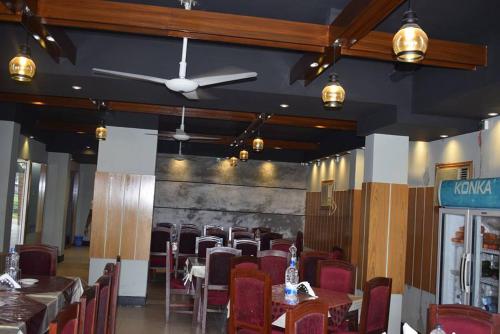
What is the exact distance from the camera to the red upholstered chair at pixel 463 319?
3375 mm

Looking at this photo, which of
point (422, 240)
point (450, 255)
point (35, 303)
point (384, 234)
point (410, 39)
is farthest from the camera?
point (422, 240)

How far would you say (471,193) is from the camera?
16.5 ft

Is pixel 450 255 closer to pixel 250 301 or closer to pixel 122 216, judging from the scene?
pixel 250 301

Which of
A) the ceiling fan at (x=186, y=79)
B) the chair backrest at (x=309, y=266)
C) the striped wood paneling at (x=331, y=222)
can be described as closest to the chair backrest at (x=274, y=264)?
the chair backrest at (x=309, y=266)

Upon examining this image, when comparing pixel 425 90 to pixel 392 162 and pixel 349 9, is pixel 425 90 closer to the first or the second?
pixel 392 162

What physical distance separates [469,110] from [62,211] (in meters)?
9.47

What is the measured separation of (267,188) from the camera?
13195mm

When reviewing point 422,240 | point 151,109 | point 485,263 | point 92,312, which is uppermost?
point 151,109

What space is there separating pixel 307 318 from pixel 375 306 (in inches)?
55.6

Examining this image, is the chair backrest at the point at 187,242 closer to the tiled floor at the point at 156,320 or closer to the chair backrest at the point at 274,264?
the tiled floor at the point at 156,320

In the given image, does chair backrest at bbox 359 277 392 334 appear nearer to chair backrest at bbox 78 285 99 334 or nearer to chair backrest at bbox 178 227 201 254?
chair backrest at bbox 78 285 99 334

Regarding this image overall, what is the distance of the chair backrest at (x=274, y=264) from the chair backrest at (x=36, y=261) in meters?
2.43

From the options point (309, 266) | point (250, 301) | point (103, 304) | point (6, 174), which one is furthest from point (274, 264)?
point (6, 174)

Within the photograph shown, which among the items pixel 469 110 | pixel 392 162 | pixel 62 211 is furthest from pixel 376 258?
pixel 62 211
